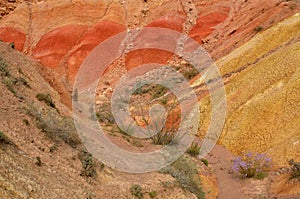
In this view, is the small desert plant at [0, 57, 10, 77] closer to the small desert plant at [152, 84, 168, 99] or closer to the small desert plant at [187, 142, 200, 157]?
the small desert plant at [187, 142, 200, 157]

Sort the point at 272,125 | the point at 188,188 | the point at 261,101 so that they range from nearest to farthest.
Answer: the point at 188,188 → the point at 272,125 → the point at 261,101

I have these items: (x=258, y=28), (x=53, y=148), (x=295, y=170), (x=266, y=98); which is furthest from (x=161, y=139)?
(x=258, y=28)

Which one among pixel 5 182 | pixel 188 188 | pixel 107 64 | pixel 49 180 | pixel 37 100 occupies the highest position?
pixel 5 182

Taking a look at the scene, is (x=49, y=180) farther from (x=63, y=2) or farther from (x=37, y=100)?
(x=63, y=2)

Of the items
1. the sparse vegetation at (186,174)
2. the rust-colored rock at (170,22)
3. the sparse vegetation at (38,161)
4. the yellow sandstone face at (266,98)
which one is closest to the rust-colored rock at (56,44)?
the rust-colored rock at (170,22)

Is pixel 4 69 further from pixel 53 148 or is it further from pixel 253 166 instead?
pixel 253 166

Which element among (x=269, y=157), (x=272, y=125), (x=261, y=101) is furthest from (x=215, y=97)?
(x=269, y=157)
